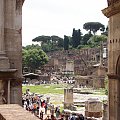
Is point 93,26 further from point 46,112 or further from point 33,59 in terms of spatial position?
point 46,112

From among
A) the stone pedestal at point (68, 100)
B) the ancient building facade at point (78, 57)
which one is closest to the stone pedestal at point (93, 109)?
the stone pedestal at point (68, 100)

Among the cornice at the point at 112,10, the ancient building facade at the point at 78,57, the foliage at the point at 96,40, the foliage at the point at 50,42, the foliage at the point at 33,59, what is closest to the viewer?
the cornice at the point at 112,10

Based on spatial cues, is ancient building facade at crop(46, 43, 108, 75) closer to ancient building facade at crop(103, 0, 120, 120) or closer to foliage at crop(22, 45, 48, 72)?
foliage at crop(22, 45, 48, 72)

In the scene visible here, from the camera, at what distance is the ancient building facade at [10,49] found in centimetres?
1220

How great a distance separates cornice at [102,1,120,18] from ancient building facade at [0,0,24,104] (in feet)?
9.65

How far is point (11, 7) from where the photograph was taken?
12500 mm

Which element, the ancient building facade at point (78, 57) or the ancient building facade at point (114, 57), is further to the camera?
the ancient building facade at point (78, 57)

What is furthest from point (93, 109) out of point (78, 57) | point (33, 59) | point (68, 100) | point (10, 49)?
point (78, 57)

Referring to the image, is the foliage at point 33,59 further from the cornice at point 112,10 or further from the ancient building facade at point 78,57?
the cornice at point 112,10

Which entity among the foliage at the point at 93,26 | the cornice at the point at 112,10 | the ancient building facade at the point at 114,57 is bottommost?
the ancient building facade at the point at 114,57

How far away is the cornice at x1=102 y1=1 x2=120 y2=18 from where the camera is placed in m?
11.3

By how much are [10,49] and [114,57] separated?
11.2 ft

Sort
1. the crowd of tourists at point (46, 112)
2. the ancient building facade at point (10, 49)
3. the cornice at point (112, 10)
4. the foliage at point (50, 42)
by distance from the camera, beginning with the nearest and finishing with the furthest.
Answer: the cornice at point (112, 10) < the ancient building facade at point (10, 49) < the crowd of tourists at point (46, 112) < the foliage at point (50, 42)

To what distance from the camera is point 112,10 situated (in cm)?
1166
